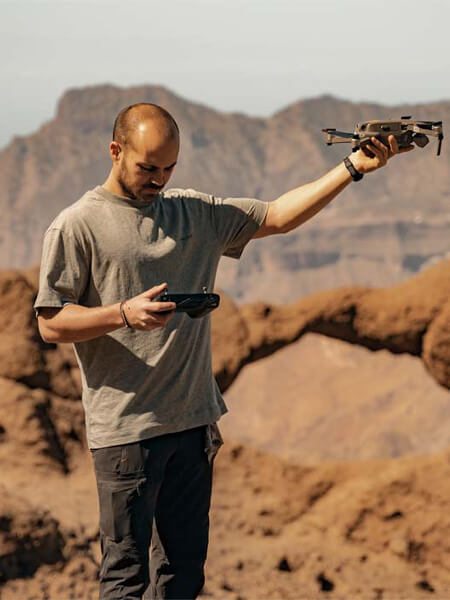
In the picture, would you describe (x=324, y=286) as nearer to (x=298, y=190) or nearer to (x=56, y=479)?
(x=56, y=479)

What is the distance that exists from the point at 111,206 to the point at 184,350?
406 millimetres

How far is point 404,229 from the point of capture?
4862 cm

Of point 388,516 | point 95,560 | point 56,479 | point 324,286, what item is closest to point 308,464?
point 388,516

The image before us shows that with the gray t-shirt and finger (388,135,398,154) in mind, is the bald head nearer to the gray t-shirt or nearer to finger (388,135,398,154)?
the gray t-shirt

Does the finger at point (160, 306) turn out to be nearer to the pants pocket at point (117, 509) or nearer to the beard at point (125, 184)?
the beard at point (125, 184)

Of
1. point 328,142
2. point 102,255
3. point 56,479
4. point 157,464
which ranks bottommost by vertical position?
point 56,479

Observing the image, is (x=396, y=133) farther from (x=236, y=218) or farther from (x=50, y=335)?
(x=50, y=335)

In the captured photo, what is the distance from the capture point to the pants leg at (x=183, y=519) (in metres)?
2.41

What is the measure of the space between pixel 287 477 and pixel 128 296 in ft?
18.3

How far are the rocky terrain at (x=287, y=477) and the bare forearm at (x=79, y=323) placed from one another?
138 inches

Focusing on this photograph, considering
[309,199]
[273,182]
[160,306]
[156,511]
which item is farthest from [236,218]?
[273,182]

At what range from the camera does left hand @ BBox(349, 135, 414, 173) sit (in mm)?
2404

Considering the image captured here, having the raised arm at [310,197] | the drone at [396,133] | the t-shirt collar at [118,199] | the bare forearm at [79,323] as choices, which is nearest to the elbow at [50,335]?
the bare forearm at [79,323]

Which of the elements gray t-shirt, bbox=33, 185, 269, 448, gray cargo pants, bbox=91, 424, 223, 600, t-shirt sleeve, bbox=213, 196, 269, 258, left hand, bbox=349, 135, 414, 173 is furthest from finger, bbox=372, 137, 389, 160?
gray cargo pants, bbox=91, 424, 223, 600
